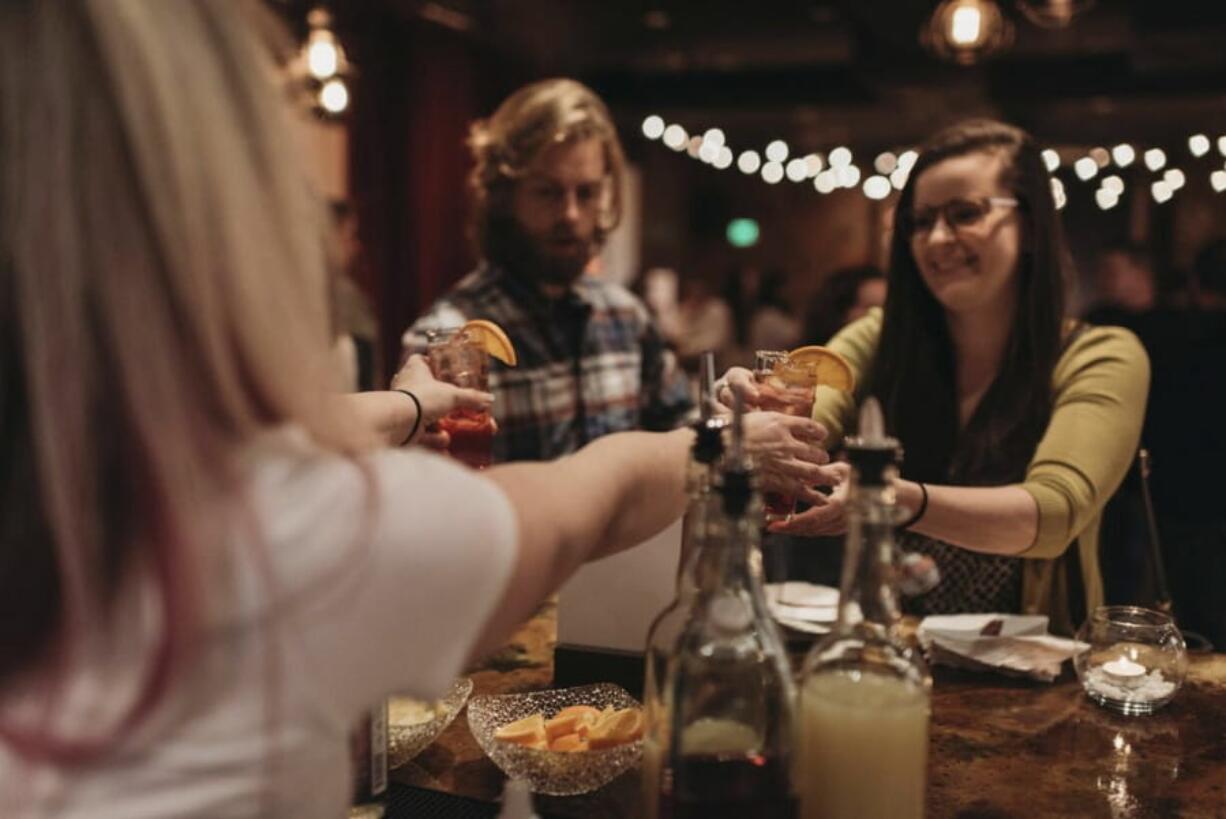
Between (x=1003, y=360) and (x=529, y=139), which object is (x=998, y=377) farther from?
(x=529, y=139)

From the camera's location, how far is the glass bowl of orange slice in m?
1.17

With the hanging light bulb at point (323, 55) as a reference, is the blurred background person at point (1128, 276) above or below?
below

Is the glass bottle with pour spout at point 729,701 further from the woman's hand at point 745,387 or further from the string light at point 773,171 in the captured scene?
the string light at point 773,171

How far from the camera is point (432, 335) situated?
162 cm

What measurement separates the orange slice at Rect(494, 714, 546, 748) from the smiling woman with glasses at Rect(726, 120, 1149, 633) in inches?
35.8

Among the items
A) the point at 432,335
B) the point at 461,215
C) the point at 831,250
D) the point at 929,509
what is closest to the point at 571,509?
the point at 432,335

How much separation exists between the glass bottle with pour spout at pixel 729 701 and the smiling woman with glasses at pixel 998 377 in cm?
103

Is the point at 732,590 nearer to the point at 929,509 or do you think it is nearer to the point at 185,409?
the point at 185,409

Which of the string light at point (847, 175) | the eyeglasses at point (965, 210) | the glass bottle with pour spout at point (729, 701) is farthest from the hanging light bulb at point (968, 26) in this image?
the string light at point (847, 175)

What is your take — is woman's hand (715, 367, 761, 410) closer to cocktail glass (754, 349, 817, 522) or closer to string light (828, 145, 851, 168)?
cocktail glass (754, 349, 817, 522)

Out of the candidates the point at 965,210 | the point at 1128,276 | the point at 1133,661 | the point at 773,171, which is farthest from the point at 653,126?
the point at 1133,661

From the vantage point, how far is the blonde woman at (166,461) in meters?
0.64

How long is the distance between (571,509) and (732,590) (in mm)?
150

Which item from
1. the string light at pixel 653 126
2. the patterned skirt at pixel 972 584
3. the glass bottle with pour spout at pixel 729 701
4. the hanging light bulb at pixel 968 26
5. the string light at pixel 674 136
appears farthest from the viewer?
the string light at pixel 674 136
